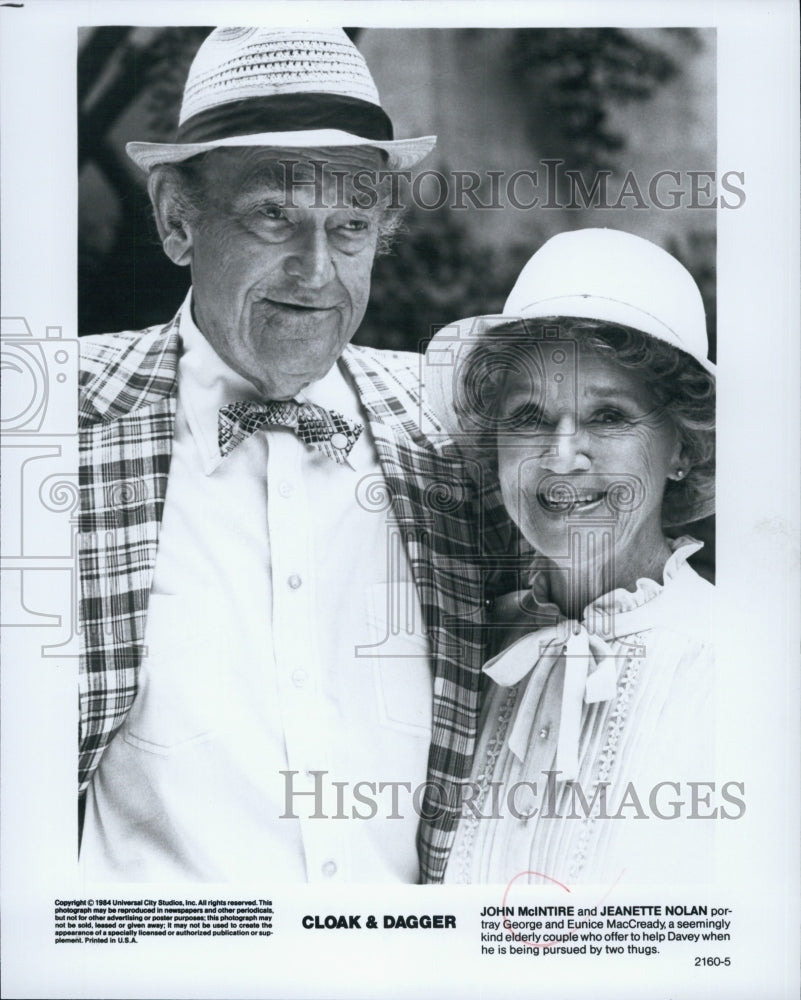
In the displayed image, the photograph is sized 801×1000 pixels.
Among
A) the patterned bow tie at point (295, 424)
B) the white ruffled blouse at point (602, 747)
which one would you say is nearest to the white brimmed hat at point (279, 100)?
the patterned bow tie at point (295, 424)

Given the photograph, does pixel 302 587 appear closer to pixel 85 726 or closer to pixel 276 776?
pixel 276 776

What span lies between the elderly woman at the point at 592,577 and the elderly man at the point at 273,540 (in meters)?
0.14

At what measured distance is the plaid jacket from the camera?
3482 mm

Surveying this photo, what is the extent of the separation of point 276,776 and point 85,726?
2.00ft

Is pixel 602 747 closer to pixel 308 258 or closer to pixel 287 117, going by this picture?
pixel 308 258

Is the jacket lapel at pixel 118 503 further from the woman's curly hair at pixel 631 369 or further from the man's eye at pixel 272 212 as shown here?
the woman's curly hair at pixel 631 369

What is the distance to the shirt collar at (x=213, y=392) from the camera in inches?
138

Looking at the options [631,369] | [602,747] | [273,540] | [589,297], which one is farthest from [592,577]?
[273,540]

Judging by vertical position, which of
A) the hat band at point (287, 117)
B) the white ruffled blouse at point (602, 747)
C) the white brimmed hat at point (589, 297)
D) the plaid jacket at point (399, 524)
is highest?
the hat band at point (287, 117)

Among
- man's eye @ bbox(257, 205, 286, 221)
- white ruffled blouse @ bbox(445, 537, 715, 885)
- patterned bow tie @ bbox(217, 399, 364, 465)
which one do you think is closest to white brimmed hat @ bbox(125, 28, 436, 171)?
man's eye @ bbox(257, 205, 286, 221)

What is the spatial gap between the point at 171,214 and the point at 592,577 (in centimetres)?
170

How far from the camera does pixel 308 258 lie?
3.44 metres

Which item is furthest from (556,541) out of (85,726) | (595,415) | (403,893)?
(85,726)

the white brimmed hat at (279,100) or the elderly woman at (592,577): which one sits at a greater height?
the white brimmed hat at (279,100)
